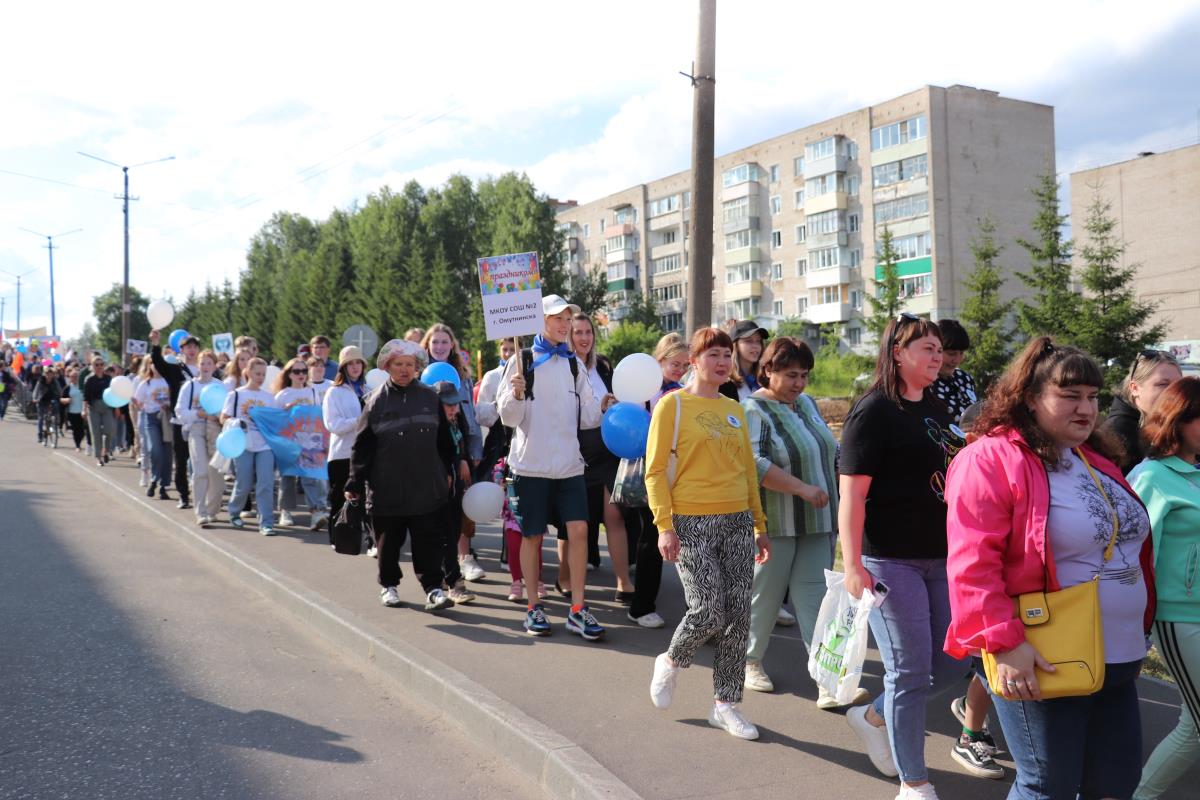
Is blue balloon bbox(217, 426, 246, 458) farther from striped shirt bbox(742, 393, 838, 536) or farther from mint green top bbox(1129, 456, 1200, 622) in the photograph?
mint green top bbox(1129, 456, 1200, 622)

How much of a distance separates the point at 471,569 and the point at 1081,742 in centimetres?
625

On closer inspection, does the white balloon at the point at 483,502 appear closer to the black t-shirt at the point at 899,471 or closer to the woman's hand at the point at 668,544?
the woman's hand at the point at 668,544

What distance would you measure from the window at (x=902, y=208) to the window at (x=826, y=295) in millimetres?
5226

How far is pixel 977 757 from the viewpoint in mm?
4289

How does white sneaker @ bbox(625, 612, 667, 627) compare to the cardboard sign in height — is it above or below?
below

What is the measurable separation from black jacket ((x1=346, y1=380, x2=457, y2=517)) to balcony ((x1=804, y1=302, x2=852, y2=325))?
2465 inches

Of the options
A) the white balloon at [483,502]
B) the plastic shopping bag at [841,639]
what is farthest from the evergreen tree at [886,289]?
the plastic shopping bag at [841,639]

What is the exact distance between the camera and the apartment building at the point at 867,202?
61719 mm

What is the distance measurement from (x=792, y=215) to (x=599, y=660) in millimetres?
68467

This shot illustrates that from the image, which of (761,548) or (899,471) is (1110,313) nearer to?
(761,548)

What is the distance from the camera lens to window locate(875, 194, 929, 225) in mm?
62394

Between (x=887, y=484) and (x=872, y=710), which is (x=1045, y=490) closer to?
(x=887, y=484)

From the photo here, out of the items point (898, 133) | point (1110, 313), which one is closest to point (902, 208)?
point (898, 133)

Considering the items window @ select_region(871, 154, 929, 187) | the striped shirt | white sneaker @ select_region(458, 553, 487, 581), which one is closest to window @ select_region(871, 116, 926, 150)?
window @ select_region(871, 154, 929, 187)
